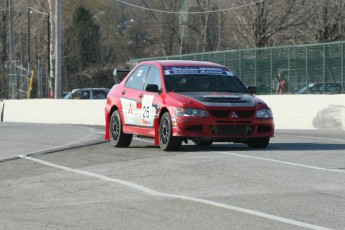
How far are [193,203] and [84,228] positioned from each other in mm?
1755

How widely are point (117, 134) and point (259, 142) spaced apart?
286 cm

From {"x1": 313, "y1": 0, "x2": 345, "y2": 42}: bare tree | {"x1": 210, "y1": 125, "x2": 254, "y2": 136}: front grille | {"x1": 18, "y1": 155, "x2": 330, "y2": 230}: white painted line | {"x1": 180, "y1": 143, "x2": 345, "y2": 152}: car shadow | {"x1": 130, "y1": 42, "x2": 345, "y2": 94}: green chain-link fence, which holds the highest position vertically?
{"x1": 313, "y1": 0, "x2": 345, "y2": 42}: bare tree

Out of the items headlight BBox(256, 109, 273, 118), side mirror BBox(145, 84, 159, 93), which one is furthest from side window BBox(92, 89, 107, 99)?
headlight BBox(256, 109, 273, 118)

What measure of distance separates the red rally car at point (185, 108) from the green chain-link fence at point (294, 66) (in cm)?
1312

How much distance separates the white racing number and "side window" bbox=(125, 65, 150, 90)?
0.58 metres

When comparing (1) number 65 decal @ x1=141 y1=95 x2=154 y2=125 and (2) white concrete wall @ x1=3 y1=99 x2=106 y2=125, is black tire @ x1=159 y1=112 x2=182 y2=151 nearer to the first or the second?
(1) number 65 decal @ x1=141 y1=95 x2=154 y2=125

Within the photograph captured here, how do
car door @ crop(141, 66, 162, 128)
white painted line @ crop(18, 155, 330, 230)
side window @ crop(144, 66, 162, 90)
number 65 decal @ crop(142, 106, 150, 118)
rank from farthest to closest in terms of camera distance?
side window @ crop(144, 66, 162, 90)
number 65 decal @ crop(142, 106, 150, 118)
car door @ crop(141, 66, 162, 128)
white painted line @ crop(18, 155, 330, 230)

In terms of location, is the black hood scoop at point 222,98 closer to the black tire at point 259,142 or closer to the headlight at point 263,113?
the headlight at point 263,113

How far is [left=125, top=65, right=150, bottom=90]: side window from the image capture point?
18778 millimetres

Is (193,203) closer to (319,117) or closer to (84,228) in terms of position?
(84,228)

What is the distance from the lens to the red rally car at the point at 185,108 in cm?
1684

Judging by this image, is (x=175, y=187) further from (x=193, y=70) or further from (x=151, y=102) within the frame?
(x=193, y=70)

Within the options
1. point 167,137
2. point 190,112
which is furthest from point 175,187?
point 167,137

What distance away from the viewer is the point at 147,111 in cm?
1792
